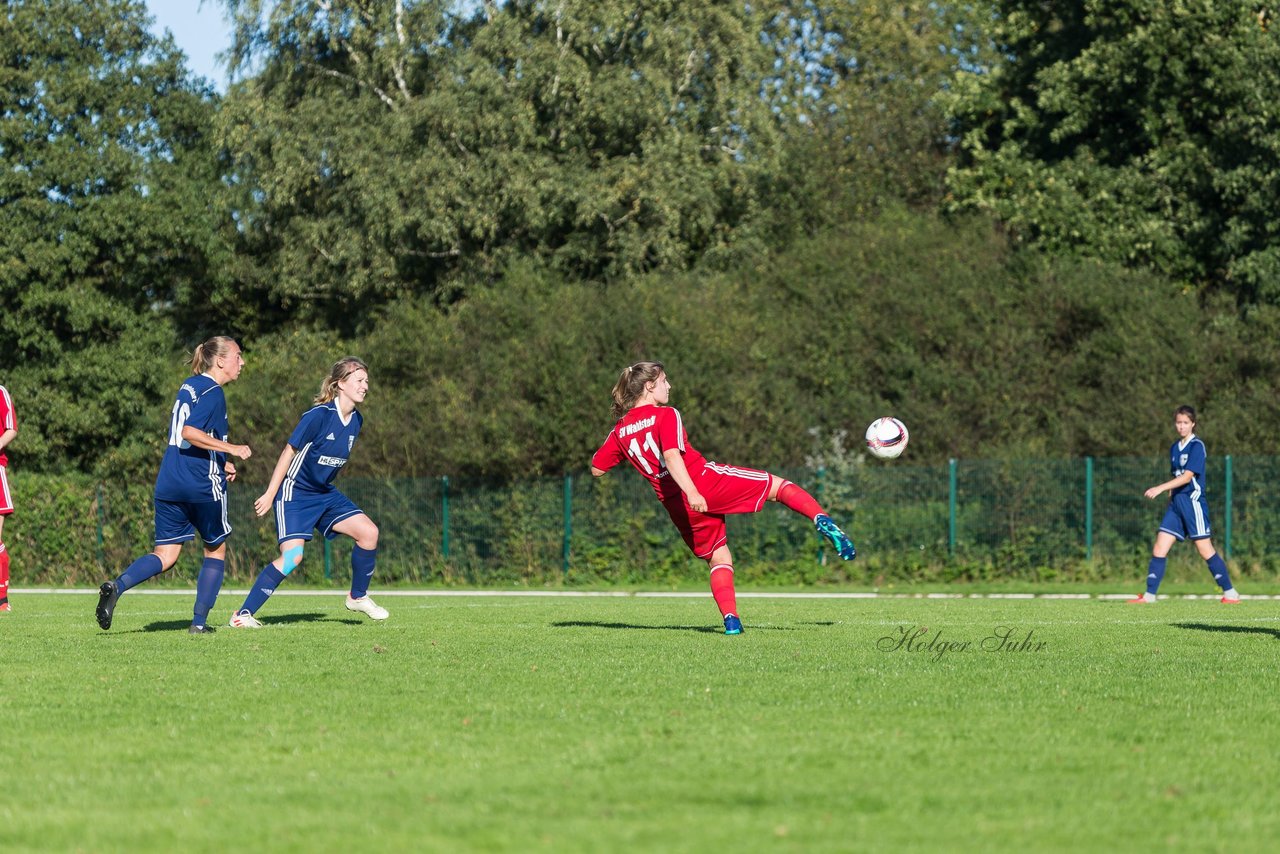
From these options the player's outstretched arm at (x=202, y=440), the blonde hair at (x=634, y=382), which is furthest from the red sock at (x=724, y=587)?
the player's outstretched arm at (x=202, y=440)

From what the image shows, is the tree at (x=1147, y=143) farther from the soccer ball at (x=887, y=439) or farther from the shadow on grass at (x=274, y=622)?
the shadow on grass at (x=274, y=622)

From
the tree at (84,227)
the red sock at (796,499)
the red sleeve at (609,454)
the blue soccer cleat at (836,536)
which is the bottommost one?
the blue soccer cleat at (836,536)

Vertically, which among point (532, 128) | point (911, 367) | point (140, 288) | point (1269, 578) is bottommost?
point (1269, 578)

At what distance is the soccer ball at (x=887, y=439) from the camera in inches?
551

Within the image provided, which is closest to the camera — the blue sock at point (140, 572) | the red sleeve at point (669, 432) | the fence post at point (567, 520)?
the red sleeve at point (669, 432)

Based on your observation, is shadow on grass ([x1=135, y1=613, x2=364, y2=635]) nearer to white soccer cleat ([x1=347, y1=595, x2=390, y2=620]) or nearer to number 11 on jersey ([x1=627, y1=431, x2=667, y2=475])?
white soccer cleat ([x1=347, y1=595, x2=390, y2=620])

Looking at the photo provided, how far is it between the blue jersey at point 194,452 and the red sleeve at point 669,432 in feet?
10.4

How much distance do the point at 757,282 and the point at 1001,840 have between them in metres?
30.2

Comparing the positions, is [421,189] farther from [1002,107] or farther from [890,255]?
[1002,107]

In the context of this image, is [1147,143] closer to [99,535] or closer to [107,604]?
[99,535]

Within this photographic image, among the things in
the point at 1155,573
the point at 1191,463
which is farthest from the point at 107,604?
the point at 1191,463

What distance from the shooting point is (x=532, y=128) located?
113 feet

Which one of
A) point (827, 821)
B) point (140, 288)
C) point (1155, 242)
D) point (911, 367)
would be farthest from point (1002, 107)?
point (827, 821)

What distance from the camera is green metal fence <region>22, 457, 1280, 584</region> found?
989 inches
